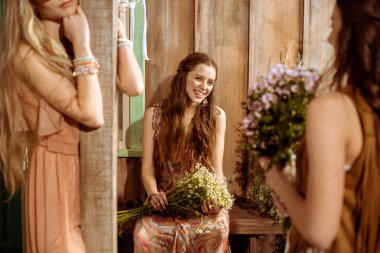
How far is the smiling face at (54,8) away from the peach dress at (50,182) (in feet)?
1.16

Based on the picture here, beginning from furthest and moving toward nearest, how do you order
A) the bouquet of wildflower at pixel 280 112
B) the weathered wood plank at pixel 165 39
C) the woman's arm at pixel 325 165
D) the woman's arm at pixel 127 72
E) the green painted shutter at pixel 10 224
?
the weathered wood plank at pixel 165 39 < the green painted shutter at pixel 10 224 < the woman's arm at pixel 127 72 < the bouquet of wildflower at pixel 280 112 < the woman's arm at pixel 325 165

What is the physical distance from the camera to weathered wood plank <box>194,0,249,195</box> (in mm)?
4105

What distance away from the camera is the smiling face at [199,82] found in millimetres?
3812

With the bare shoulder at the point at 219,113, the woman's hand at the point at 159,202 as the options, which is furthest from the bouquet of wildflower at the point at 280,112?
the bare shoulder at the point at 219,113

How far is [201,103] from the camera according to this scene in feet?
13.0

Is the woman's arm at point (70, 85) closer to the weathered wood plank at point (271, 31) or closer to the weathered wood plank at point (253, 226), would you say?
the weathered wood plank at point (253, 226)

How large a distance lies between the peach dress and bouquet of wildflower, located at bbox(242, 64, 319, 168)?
844 mm

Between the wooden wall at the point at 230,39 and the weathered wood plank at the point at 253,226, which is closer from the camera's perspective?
the weathered wood plank at the point at 253,226

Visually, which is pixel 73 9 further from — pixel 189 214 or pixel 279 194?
pixel 189 214

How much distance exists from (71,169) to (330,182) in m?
1.17

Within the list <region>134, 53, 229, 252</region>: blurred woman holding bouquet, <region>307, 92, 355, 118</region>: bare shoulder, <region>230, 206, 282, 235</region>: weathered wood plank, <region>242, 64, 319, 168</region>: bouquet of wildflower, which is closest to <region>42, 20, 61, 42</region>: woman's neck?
<region>242, 64, 319, 168</region>: bouquet of wildflower

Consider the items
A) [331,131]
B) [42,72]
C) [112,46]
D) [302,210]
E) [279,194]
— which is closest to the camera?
[331,131]

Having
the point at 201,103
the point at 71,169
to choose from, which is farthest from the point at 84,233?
the point at 201,103

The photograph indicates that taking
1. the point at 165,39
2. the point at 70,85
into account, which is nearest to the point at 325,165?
the point at 70,85
